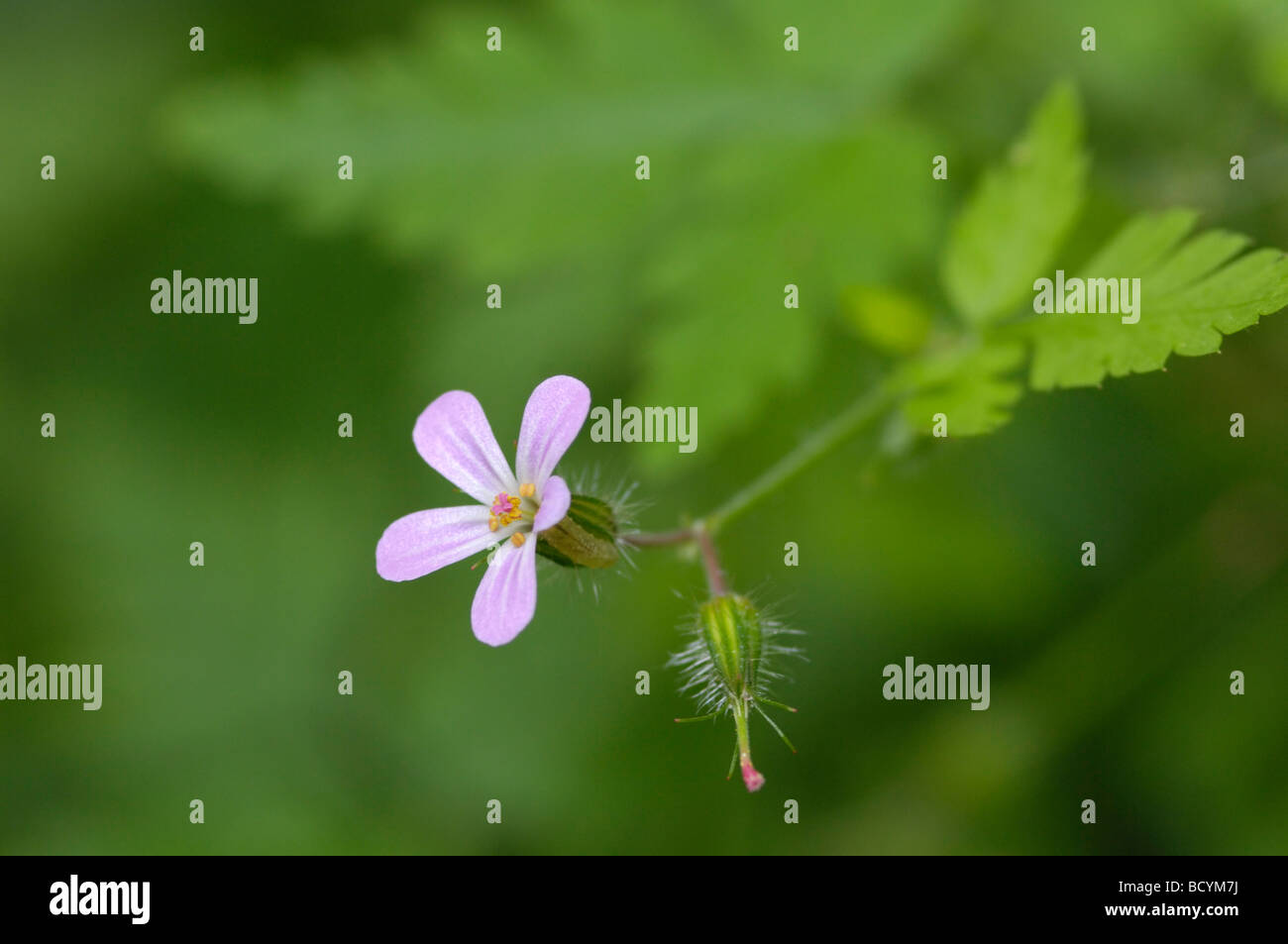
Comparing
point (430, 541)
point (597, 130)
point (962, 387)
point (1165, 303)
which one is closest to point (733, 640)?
point (430, 541)

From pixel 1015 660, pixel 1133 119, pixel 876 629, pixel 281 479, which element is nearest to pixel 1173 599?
pixel 1015 660

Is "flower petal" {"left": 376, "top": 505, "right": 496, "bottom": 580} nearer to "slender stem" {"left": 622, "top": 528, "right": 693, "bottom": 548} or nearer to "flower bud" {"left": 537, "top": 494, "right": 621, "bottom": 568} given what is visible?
"flower bud" {"left": 537, "top": 494, "right": 621, "bottom": 568}

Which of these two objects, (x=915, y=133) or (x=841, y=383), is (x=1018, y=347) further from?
(x=841, y=383)

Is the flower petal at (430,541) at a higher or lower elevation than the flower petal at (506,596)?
higher

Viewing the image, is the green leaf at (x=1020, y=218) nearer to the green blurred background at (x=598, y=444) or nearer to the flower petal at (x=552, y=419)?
the green blurred background at (x=598, y=444)

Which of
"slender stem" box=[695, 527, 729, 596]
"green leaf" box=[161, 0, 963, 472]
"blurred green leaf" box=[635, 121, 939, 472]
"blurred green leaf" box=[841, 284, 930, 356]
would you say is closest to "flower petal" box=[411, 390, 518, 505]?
"slender stem" box=[695, 527, 729, 596]

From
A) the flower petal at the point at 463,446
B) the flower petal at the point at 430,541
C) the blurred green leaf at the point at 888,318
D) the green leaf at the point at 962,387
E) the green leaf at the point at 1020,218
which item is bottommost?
the flower petal at the point at 430,541

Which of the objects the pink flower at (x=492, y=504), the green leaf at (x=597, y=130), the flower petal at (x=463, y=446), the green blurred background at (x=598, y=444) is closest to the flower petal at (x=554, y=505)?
the pink flower at (x=492, y=504)
